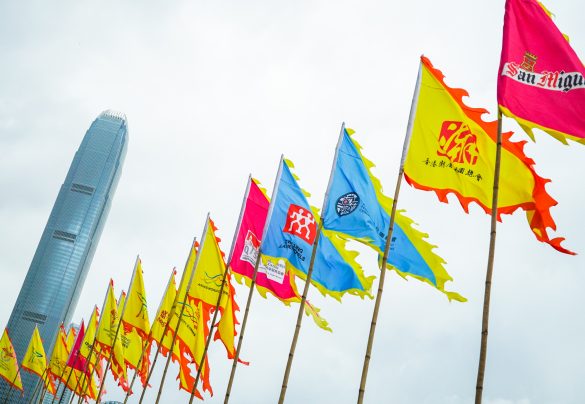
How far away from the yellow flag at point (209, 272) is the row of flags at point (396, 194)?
1.8 inches

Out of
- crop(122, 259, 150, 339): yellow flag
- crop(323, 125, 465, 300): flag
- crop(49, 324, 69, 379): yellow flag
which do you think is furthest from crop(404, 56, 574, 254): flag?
crop(49, 324, 69, 379): yellow flag

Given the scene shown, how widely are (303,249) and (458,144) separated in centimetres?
712

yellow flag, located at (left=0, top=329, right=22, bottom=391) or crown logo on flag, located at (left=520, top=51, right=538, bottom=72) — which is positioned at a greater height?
crown logo on flag, located at (left=520, top=51, right=538, bottom=72)

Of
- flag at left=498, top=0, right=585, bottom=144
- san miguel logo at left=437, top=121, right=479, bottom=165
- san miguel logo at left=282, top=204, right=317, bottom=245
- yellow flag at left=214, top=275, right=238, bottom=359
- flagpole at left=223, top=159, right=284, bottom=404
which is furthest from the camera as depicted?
yellow flag at left=214, top=275, right=238, bottom=359

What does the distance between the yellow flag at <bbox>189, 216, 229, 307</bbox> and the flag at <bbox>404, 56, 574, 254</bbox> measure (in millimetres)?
12200

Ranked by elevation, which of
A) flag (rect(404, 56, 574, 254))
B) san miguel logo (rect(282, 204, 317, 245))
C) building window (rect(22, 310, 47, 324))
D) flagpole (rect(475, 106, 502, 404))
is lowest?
building window (rect(22, 310, 47, 324))

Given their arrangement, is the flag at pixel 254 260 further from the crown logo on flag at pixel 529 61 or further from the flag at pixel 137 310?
the crown logo on flag at pixel 529 61

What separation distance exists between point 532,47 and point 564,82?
3.51 feet

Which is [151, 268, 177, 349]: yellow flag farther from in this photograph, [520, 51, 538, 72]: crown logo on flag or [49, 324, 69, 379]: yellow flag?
[520, 51, 538, 72]: crown logo on flag

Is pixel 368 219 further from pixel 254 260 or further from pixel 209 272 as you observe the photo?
pixel 209 272

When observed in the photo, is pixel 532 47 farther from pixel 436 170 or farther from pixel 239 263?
pixel 239 263

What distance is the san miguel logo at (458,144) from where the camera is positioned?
489 inches

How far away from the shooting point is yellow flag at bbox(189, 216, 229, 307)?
74.7 ft

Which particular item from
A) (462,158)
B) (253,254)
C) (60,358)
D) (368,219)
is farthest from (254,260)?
(60,358)
